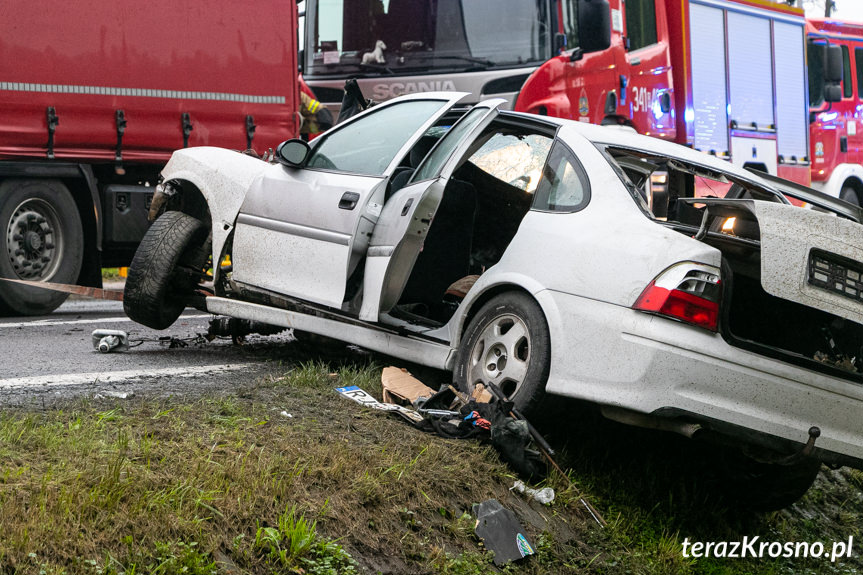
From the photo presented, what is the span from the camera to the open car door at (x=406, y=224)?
5586 mm

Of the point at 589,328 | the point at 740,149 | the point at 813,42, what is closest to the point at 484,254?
the point at 589,328

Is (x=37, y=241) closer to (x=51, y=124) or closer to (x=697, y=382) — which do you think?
(x=51, y=124)

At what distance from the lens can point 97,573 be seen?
3139 mm

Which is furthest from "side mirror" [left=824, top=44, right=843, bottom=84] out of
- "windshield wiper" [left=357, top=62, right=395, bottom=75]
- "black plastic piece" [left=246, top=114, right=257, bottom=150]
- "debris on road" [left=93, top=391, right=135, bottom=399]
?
"debris on road" [left=93, top=391, right=135, bottom=399]

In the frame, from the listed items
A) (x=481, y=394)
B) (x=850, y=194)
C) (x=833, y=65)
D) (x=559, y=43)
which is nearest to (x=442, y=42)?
(x=559, y=43)

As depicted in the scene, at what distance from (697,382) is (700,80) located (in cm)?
964

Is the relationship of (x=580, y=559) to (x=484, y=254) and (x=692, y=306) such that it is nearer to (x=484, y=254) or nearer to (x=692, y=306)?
(x=692, y=306)

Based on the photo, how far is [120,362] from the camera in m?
6.32

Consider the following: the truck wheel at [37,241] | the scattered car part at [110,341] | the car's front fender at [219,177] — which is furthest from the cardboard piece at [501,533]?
the truck wheel at [37,241]

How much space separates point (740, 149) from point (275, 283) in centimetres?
960

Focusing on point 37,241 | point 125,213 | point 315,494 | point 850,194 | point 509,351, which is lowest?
point 315,494

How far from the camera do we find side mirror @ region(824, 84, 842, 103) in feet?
51.8

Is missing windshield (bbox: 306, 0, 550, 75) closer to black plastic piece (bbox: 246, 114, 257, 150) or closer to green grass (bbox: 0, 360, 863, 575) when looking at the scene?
black plastic piece (bbox: 246, 114, 257, 150)

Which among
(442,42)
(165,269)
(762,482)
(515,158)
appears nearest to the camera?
(762,482)
